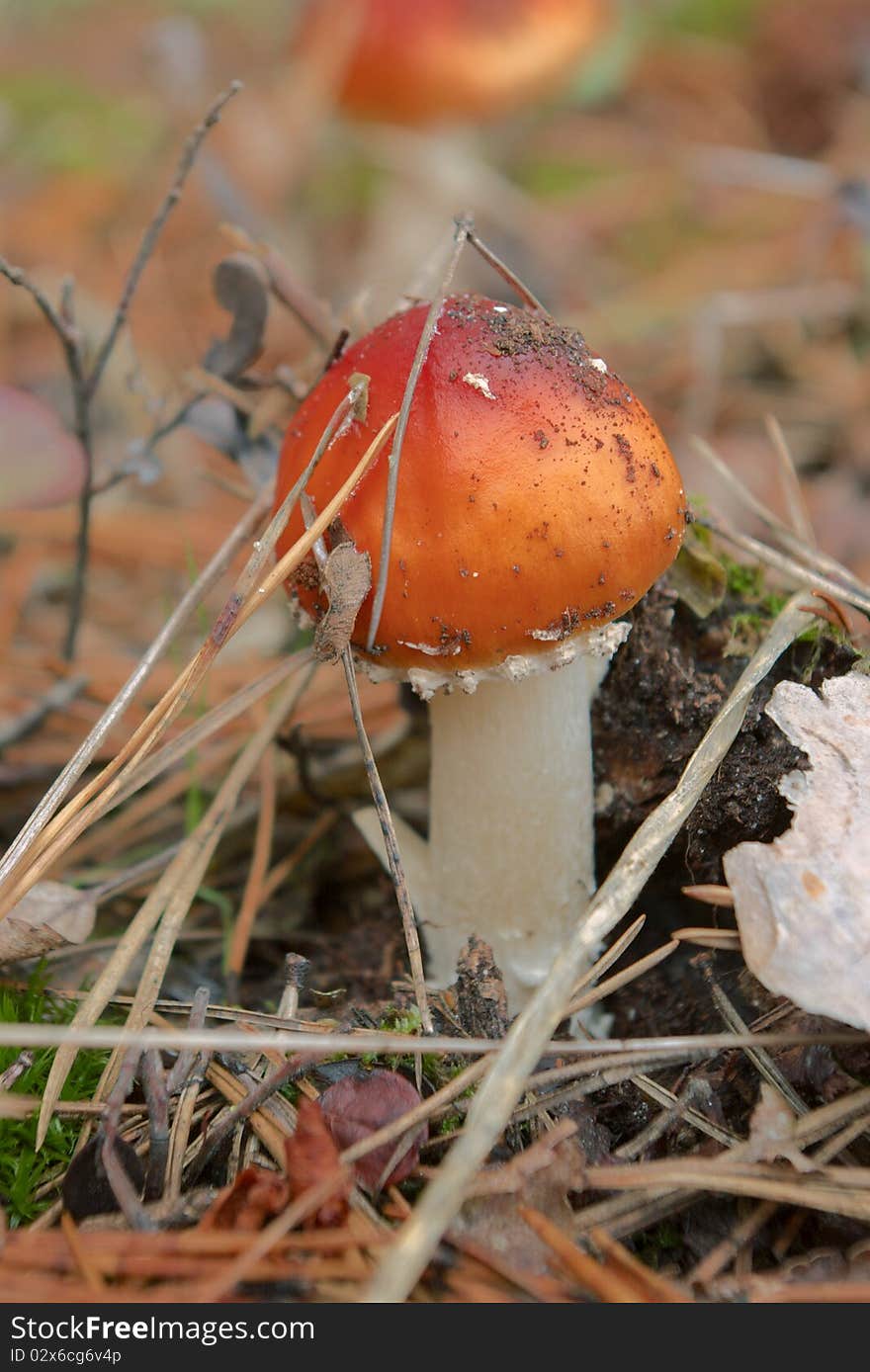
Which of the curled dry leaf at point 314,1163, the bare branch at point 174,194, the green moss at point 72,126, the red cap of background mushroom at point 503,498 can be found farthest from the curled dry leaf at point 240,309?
the green moss at point 72,126

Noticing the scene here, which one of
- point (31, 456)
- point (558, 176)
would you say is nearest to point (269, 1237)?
point (31, 456)

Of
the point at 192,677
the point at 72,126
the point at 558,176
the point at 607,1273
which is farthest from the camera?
the point at 72,126

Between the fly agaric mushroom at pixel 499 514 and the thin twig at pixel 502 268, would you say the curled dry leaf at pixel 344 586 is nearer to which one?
the fly agaric mushroom at pixel 499 514

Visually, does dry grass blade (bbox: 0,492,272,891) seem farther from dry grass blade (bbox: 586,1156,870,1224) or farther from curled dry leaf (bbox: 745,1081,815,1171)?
curled dry leaf (bbox: 745,1081,815,1171)

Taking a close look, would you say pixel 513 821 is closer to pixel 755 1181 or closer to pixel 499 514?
pixel 499 514

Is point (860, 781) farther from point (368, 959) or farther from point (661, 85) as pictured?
point (661, 85)

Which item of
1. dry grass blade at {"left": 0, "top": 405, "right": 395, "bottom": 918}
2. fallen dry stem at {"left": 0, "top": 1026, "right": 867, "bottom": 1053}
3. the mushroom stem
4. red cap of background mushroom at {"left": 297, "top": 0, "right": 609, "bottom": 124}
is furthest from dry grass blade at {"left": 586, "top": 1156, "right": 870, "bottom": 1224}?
red cap of background mushroom at {"left": 297, "top": 0, "right": 609, "bottom": 124}
